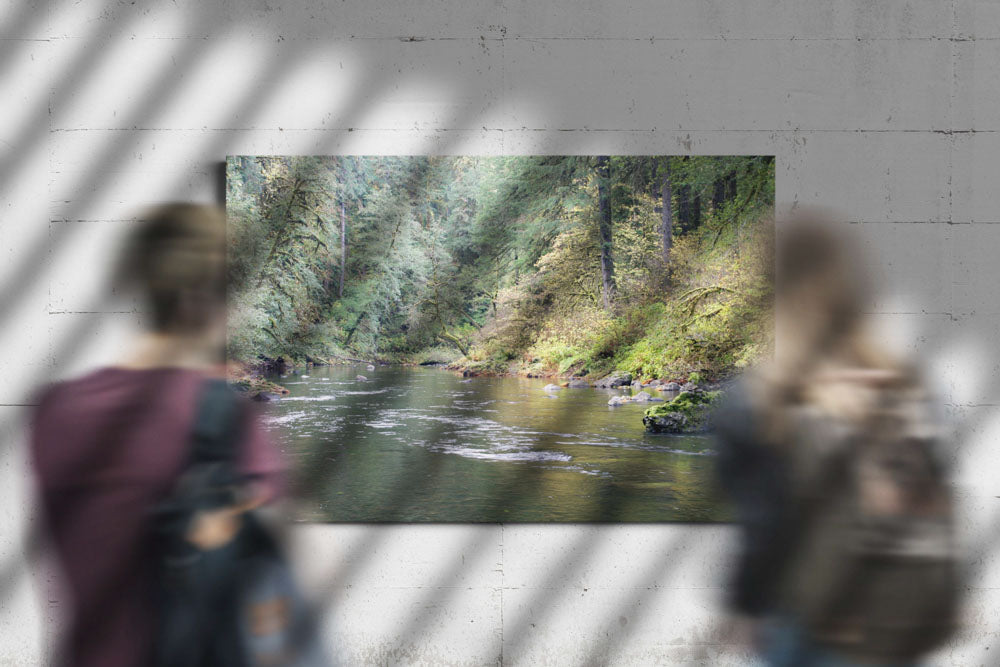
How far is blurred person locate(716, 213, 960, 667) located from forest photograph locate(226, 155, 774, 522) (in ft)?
7.39

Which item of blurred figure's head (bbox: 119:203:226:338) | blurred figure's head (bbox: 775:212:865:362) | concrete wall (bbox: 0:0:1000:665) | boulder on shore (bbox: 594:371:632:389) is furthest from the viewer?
boulder on shore (bbox: 594:371:632:389)

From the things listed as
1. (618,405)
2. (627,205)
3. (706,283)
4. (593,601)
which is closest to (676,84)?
(627,205)

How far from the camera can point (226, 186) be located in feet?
12.9

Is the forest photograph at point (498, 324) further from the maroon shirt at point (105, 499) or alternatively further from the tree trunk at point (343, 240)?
the maroon shirt at point (105, 499)

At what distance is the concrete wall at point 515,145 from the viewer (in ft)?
12.7

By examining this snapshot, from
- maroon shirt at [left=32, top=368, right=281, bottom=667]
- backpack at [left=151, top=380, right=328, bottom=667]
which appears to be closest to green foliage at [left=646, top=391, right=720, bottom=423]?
backpack at [left=151, top=380, right=328, bottom=667]

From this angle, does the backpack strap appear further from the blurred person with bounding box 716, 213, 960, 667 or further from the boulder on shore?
the boulder on shore

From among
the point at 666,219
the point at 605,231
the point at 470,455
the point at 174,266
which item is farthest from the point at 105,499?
the point at 666,219

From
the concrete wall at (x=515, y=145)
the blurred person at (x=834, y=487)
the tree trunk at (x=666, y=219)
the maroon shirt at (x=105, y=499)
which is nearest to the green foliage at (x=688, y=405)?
the concrete wall at (x=515, y=145)

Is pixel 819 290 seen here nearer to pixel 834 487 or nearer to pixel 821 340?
pixel 821 340

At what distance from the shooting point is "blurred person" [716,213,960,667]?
149 cm

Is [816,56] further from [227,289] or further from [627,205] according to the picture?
[227,289]

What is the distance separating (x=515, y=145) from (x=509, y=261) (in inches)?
24.3

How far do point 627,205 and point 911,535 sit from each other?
2813 millimetres
